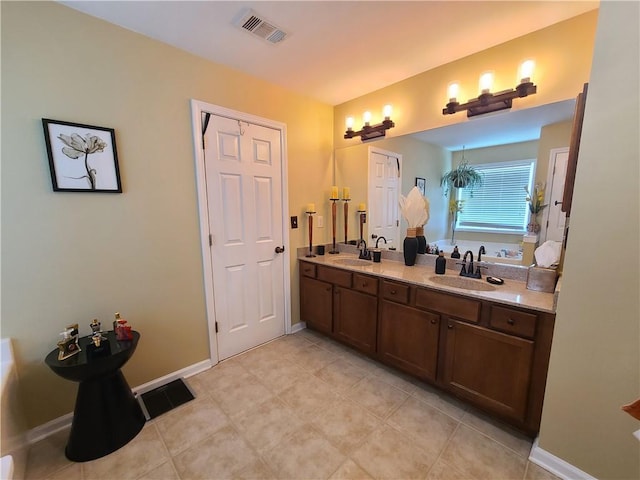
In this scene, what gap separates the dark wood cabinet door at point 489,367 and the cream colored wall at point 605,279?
0.57 ft

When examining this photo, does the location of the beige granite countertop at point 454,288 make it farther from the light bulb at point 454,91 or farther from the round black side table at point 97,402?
the round black side table at point 97,402

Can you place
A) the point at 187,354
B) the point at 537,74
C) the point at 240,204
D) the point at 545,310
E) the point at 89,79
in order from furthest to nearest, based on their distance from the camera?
the point at 240,204, the point at 187,354, the point at 537,74, the point at 89,79, the point at 545,310

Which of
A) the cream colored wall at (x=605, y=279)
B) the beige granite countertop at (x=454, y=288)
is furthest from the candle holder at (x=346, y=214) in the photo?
the cream colored wall at (x=605, y=279)

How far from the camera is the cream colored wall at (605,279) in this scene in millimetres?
1080

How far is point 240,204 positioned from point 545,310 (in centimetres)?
226

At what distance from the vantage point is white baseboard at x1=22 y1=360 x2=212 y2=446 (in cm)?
156

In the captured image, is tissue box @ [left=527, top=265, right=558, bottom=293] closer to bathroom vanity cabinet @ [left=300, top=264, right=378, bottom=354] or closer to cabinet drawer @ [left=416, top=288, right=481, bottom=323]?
cabinet drawer @ [left=416, top=288, right=481, bottom=323]

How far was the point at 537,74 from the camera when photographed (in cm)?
175

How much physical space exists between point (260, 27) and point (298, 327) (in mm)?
2692

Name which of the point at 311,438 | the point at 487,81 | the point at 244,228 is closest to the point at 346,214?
the point at 244,228

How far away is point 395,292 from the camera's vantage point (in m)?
2.04

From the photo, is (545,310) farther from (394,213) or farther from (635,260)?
(394,213)

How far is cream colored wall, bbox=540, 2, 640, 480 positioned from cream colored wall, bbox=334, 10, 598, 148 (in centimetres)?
68

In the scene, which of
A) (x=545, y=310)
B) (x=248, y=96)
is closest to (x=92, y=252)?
(x=248, y=96)
